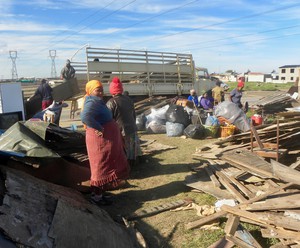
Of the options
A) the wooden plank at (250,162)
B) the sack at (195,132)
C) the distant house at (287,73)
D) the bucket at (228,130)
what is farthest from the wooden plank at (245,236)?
the distant house at (287,73)

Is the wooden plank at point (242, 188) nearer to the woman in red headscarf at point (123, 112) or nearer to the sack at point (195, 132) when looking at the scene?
the woman in red headscarf at point (123, 112)

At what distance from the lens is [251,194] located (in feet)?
15.9

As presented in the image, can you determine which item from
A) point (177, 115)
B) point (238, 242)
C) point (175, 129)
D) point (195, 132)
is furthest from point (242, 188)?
point (177, 115)

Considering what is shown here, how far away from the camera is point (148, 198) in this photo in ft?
17.6

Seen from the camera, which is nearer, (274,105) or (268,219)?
(268,219)

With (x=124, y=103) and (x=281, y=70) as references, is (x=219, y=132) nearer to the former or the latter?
(x=124, y=103)

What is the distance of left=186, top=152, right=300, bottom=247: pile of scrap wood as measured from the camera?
12.2ft

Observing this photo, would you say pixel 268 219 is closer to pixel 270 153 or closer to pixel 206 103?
pixel 270 153

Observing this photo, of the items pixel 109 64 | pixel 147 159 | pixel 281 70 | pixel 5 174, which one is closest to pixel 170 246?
pixel 5 174

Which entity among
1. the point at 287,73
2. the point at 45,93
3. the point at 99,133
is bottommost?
the point at 99,133

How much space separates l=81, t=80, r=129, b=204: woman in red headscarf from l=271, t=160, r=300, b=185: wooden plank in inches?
94.8

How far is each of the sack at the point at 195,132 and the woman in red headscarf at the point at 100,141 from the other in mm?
5279

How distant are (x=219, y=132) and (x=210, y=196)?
5.09 metres

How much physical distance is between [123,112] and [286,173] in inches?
117
